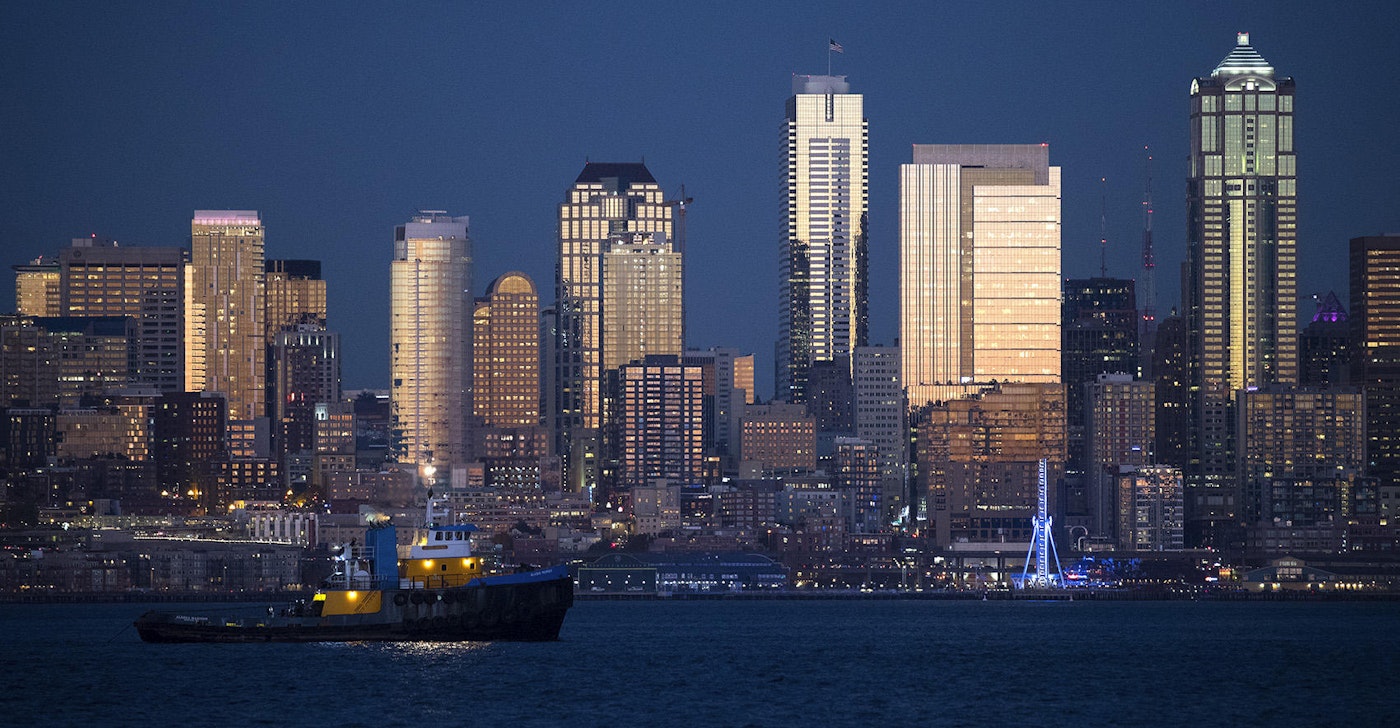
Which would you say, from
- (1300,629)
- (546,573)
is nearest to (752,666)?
(546,573)

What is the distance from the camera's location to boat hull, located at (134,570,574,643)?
10412cm

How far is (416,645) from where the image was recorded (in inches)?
4181

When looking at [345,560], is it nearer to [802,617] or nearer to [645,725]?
[645,725]

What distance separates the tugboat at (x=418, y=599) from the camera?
342ft

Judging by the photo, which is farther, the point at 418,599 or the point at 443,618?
the point at 443,618

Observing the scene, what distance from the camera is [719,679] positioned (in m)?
101

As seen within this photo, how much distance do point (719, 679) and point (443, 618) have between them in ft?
41.2

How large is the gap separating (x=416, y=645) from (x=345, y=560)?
495 cm

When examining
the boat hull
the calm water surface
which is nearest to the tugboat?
the boat hull

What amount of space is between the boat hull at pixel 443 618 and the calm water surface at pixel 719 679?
77cm

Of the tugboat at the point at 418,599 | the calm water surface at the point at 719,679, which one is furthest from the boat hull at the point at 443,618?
the calm water surface at the point at 719,679

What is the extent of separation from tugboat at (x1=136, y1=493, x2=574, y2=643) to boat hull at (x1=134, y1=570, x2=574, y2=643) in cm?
4

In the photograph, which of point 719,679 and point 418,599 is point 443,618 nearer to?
point 418,599

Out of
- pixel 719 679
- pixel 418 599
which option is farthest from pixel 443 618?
pixel 719 679
